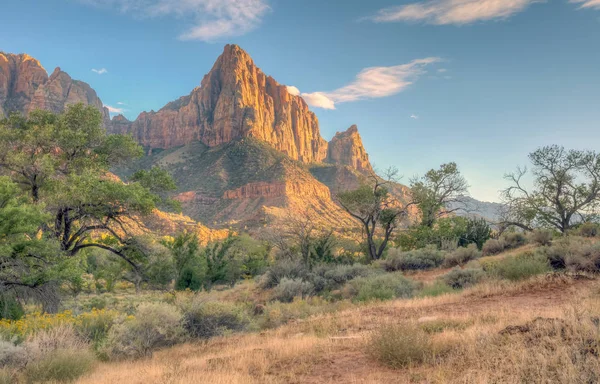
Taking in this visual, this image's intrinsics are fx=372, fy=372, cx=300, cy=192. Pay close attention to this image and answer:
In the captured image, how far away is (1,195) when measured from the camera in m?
11.9

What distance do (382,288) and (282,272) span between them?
8.73m

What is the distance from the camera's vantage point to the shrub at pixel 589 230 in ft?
72.1

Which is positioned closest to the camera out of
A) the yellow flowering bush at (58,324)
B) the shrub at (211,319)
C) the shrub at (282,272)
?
the yellow flowering bush at (58,324)

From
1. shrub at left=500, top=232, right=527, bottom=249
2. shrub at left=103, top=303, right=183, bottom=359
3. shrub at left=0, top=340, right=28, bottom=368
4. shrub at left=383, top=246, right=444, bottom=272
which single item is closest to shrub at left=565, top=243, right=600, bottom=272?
shrub at left=383, top=246, right=444, bottom=272

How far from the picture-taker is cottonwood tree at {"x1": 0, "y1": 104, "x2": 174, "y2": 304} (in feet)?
49.0

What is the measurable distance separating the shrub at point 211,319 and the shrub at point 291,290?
614cm

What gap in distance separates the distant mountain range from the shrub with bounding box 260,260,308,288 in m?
50.6

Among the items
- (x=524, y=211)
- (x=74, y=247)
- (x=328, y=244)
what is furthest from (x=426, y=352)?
(x=524, y=211)

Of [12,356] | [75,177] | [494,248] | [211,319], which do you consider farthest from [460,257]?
[12,356]

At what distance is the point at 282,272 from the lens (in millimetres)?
22094

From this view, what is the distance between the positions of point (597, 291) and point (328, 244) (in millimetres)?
19329

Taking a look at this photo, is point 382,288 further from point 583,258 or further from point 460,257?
point 460,257

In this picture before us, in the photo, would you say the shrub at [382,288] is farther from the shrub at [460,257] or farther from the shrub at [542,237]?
the shrub at [542,237]

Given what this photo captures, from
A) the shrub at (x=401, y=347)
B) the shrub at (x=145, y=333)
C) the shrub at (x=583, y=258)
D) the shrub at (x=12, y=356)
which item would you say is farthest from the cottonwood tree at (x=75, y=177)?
the shrub at (x=583, y=258)
